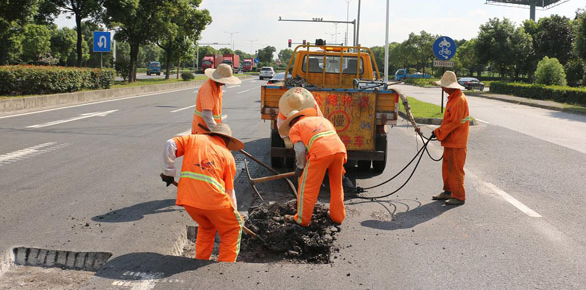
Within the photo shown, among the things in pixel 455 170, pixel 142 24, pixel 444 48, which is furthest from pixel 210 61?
pixel 455 170

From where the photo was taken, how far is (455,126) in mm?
7039

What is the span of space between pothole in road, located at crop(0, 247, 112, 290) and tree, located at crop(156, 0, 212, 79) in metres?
33.5

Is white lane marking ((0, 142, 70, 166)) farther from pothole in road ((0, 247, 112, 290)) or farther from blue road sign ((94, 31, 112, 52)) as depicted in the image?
blue road sign ((94, 31, 112, 52))

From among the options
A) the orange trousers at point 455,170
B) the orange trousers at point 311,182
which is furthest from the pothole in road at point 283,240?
the orange trousers at point 455,170

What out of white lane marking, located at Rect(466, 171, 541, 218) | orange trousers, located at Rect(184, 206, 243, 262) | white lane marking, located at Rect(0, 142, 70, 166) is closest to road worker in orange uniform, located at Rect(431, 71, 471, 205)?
white lane marking, located at Rect(466, 171, 541, 218)

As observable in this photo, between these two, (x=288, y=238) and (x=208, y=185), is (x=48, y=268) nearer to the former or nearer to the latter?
(x=208, y=185)

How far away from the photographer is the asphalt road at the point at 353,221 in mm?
4324

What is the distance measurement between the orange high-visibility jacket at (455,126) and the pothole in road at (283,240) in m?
2.15

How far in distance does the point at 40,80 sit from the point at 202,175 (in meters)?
17.7

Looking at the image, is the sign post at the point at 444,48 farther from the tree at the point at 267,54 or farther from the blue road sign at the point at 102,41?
the tree at the point at 267,54

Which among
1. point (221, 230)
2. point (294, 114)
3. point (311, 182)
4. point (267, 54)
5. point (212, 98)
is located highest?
point (267, 54)

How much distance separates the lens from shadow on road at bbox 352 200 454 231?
5945mm

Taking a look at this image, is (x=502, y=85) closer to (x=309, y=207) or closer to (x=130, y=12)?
(x=130, y=12)

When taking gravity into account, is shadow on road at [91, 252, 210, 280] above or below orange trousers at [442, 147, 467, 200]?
below
